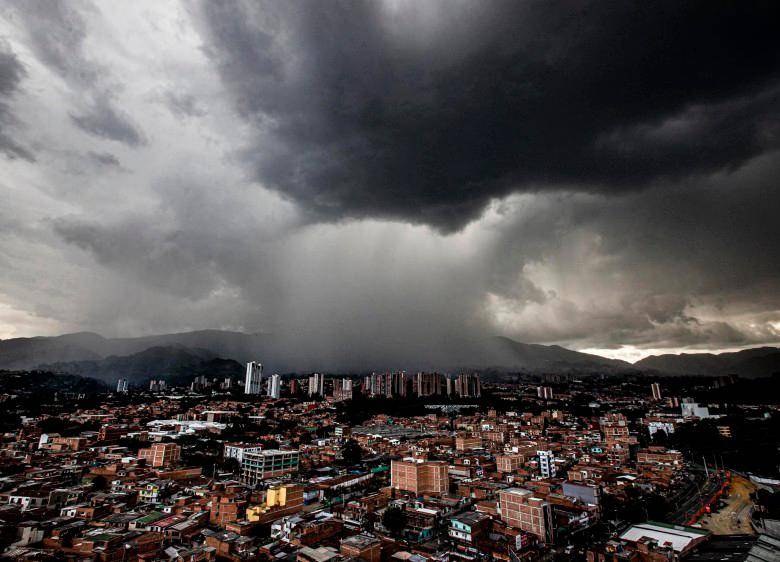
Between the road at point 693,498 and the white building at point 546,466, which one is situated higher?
the white building at point 546,466

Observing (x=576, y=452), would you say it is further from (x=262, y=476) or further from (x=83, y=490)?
(x=83, y=490)

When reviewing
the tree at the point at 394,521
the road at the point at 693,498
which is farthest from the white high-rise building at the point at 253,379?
the road at the point at 693,498

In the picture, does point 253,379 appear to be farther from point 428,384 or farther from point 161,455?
point 161,455

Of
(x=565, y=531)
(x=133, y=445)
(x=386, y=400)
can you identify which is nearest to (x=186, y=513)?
(x=565, y=531)

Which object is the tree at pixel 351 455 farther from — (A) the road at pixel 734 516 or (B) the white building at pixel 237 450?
(A) the road at pixel 734 516

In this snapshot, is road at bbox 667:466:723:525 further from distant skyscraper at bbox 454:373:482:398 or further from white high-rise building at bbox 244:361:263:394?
white high-rise building at bbox 244:361:263:394
